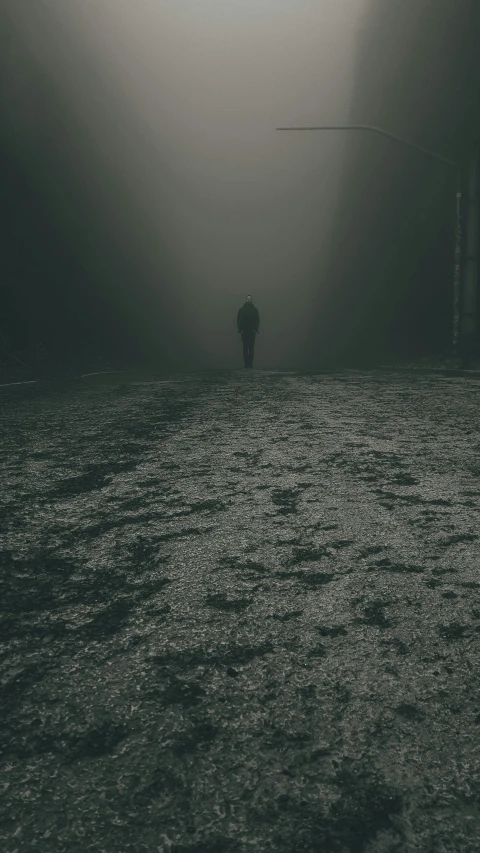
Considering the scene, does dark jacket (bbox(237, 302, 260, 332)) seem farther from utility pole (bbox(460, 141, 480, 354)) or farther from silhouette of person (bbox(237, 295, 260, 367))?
utility pole (bbox(460, 141, 480, 354))

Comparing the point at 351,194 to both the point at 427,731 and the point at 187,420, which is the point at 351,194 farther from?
the point at 427,731

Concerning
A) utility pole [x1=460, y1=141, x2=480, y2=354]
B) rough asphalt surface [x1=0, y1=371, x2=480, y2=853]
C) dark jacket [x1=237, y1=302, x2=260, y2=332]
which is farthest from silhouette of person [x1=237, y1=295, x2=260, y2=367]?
rough asphalt surface [x1=0, y1=371, x2=480, y2=853]

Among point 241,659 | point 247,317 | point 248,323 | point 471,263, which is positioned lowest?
point 241,659

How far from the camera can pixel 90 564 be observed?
228 centimetres

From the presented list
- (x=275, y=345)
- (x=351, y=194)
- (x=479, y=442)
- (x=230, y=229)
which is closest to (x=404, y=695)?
(x=479, y=442)

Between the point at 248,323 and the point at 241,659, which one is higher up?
the point at 248,323

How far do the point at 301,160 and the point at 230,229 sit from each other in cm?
1189

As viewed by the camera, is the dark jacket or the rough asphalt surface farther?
the dark jacket

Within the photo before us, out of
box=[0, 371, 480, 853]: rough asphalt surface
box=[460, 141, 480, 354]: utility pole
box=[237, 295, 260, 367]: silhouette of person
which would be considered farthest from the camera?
box=[237, 295, 260, 367]: silhouette of person

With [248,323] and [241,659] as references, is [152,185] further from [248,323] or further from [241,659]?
[241,659]

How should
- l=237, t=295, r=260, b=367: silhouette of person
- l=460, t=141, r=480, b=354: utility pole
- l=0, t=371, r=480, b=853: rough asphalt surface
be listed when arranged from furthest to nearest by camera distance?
1. l=237, t=295, r=260, b=367: silhouette of person
2. l=460, t=141, r=480, b=354: utility pole
3. l=0, t=371, r=480, b=853: rough asphalt surface

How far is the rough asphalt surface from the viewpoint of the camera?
113 cm

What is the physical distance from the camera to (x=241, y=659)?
63.7 inches

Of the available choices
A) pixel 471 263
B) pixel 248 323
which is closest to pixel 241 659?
pixel 248 323
